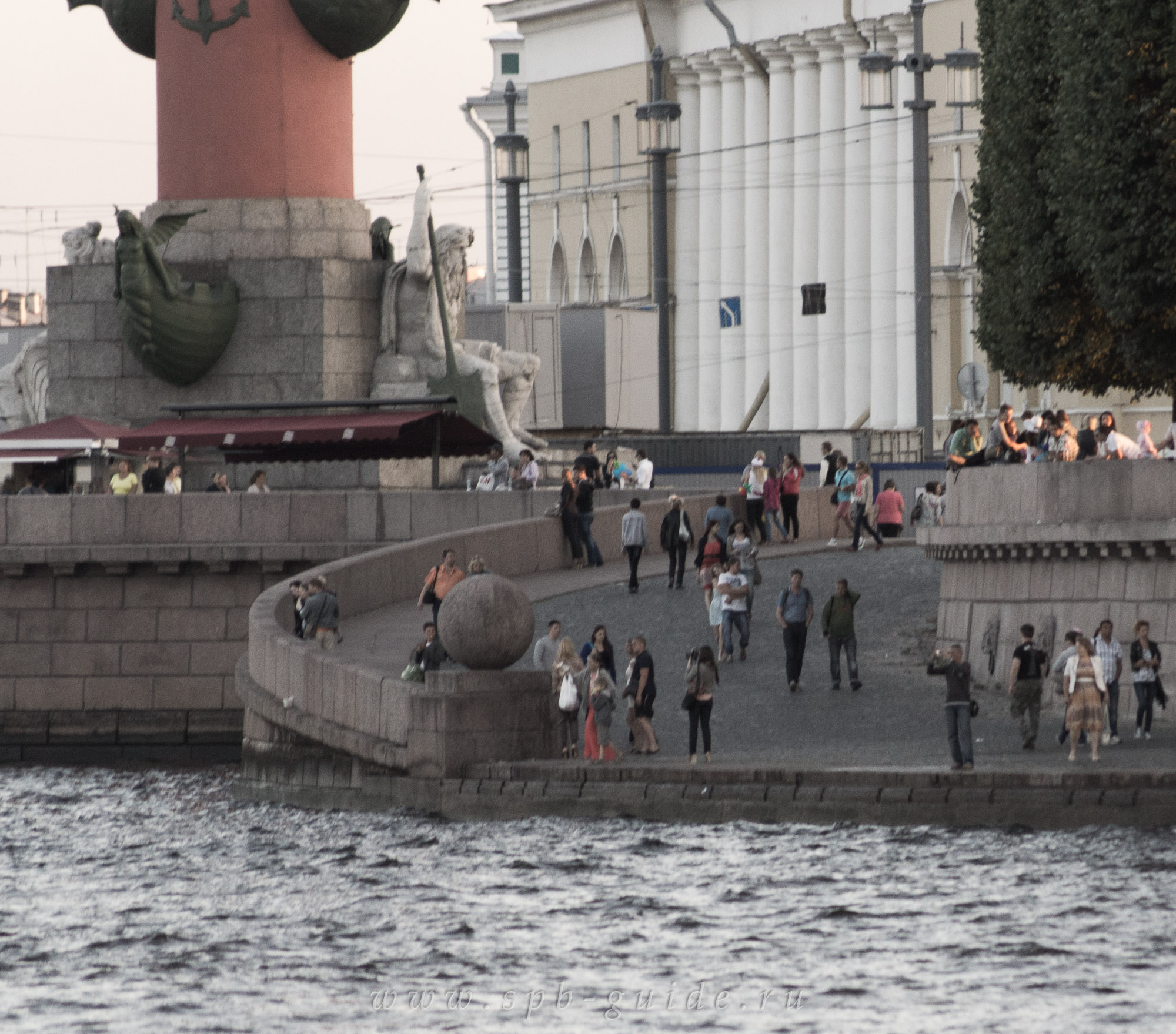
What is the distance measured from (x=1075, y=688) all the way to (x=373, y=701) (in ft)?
19.7

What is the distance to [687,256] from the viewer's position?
245ft

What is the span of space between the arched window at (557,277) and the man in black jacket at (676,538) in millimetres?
46156

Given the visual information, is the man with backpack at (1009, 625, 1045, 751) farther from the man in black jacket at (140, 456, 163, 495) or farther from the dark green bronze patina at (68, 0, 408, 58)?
the dark green bronze patina at (68, 0, 408, 58)

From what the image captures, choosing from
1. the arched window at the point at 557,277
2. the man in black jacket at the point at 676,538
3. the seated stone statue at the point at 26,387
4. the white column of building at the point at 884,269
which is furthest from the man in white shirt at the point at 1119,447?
the arched window at the point at 557,277

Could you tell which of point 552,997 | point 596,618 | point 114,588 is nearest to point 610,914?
point 552,997

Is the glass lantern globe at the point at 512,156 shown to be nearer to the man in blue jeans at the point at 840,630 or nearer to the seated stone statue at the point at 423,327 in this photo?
the seated stone statue at the point at 423,327

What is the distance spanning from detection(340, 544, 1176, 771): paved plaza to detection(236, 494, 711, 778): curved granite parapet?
2.17 feet

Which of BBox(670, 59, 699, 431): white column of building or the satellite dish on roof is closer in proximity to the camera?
the satellite dish on roof

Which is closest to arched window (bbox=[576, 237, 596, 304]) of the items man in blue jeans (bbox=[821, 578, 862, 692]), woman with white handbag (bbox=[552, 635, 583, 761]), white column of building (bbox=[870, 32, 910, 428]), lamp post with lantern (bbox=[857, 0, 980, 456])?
white column of building (bbox=[870, 32, 910, 428])

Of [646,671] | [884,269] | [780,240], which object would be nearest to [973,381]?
[646,671]

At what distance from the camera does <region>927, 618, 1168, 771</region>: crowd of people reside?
2362 cm

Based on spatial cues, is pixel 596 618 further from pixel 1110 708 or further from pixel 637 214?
pixel 637 214

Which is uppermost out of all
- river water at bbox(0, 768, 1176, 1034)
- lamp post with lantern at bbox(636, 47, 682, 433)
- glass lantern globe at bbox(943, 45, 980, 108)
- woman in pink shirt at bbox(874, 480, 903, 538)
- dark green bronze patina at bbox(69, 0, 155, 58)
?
dark green bronze patina at bbox(69, 0, 155, 58)

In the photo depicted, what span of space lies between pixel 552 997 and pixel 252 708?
10394mm
